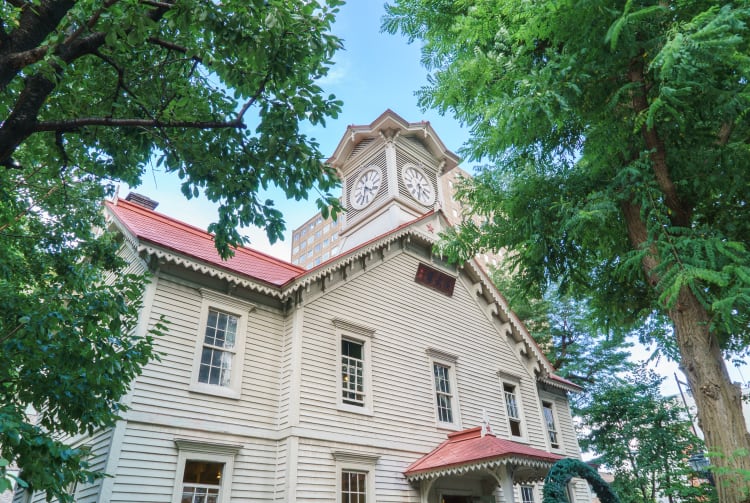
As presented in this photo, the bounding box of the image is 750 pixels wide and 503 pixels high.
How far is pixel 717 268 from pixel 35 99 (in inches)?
325

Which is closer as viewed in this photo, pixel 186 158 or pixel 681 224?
pixel 186 158

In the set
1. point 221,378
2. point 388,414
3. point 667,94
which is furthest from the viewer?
point 388,414

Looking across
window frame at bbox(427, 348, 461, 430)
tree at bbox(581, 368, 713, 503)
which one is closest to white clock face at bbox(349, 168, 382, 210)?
window frame at bbox(427, 348, 461, 430)

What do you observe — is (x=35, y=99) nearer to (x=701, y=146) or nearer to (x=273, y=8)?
(x=273, y=8)

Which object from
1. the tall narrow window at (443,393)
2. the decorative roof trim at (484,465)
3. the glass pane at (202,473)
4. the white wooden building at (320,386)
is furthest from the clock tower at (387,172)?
the glass pane at (202,473)

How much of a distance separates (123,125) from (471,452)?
387 inches

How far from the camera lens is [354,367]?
11938mm

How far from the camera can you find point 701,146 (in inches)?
281

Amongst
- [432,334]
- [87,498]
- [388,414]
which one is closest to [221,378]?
[87,498]

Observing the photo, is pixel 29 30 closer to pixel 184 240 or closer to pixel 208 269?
pixel 208 269

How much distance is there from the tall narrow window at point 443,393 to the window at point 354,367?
2658 millimetres

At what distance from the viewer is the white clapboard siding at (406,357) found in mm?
11117

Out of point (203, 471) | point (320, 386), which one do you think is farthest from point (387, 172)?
point (203, 471)

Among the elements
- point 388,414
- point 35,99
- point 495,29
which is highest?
point 495,29
